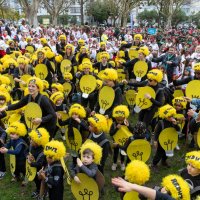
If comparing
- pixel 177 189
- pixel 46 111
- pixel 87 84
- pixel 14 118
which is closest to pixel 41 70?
pixel 87 84

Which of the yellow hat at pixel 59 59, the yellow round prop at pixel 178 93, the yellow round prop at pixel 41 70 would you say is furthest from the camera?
the yellow hat at pixel 59 59

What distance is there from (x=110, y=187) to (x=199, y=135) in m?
1.85

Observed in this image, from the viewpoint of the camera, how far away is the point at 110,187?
236 inches

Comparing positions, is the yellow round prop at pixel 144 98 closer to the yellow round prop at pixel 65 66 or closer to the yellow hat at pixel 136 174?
the yellow hat at pixel 136 174

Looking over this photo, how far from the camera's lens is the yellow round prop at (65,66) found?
1002 centimetres

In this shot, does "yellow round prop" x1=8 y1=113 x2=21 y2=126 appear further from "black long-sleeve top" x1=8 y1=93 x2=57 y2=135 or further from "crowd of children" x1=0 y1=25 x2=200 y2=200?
"black long-sleeve top" x1=8 y1=93 x2=57 y2=135

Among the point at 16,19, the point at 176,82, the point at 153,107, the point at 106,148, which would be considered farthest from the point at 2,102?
the point at 16,19

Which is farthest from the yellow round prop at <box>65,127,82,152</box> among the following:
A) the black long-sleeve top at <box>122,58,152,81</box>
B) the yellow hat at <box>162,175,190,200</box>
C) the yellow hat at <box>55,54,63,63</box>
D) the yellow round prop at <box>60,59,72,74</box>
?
the yellow hat at <box>55,54,63,63</box>

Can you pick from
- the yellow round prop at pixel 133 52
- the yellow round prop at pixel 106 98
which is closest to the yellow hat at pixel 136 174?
the yellow round prop at pixel 106 98

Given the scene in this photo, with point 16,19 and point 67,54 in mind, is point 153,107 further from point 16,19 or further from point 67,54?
point 16,19

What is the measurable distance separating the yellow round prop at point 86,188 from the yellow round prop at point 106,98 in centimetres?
263

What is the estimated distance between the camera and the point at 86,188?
14.2ft

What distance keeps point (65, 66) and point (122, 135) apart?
4780 millimetres

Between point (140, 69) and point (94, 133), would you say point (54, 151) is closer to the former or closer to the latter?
point (94, 133)
